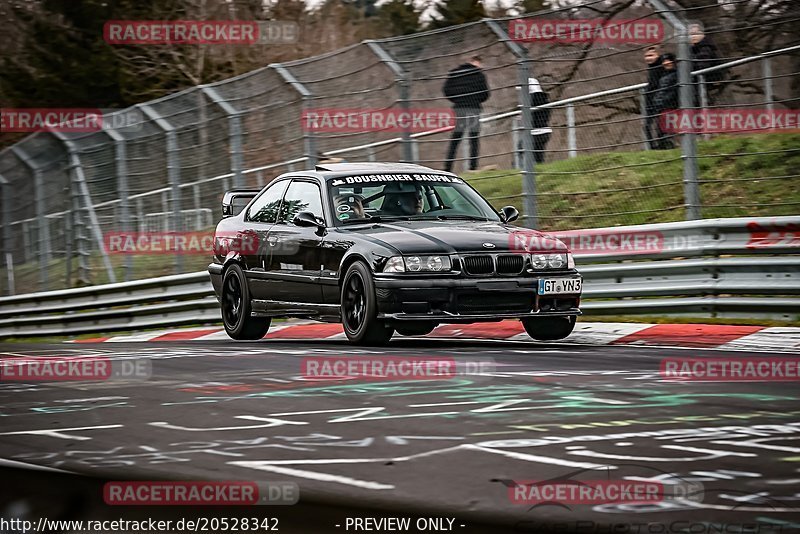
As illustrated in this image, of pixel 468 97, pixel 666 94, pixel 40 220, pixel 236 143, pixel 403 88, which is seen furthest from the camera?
pixel 40 220

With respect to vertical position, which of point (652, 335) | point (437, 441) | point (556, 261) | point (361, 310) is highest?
point (556, 261)

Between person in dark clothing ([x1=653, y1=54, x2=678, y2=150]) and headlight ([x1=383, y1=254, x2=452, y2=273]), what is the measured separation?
9.80 ft

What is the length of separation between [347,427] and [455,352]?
12.1 feet

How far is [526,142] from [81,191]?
978 cm

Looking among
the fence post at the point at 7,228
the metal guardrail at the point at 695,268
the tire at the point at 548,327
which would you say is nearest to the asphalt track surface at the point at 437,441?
the tire at the point at 548,327

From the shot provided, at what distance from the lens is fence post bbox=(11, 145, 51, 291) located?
71.3 feet

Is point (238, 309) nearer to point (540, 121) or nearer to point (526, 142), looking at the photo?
point (526, 142)

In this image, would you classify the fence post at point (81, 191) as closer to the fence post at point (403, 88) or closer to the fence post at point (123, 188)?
the fence post at point (123, 188)

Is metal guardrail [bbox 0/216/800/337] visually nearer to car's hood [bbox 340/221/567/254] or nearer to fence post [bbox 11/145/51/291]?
car's hood [bbox 340/221/567/254]

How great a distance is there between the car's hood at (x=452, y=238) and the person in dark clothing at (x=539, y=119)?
2561mm

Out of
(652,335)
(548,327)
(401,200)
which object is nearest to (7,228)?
(401,200)

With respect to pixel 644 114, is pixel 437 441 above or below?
below

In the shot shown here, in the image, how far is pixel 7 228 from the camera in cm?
2370

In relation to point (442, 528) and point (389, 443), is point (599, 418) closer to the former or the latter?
point (389, 443)
